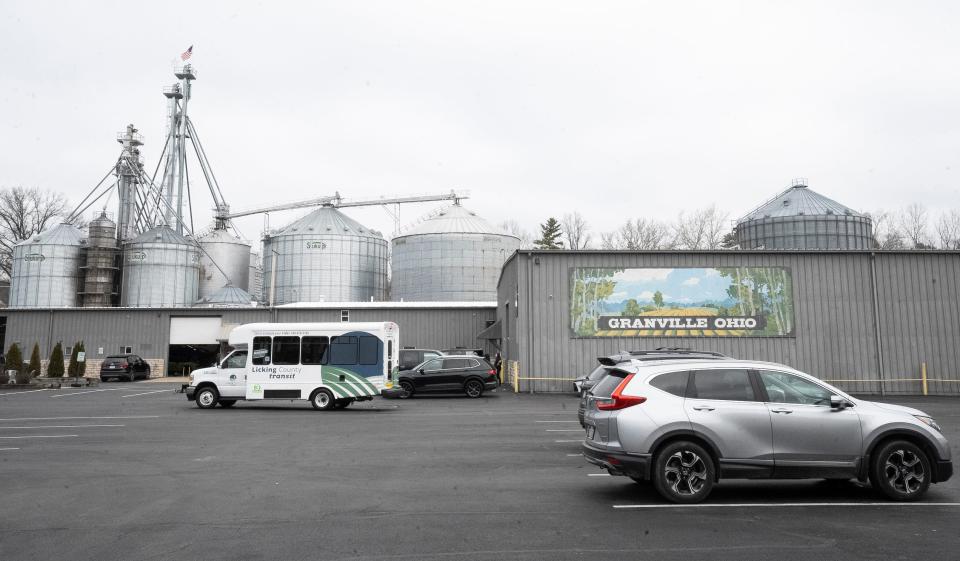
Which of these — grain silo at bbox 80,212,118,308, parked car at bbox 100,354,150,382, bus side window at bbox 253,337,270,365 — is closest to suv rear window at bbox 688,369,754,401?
bus side window at bbox 253,337,270,365

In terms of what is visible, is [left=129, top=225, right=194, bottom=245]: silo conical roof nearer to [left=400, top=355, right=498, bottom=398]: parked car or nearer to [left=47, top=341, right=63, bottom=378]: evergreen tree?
[left=47, top=341, right=63, bottom=378]: evergreen tree

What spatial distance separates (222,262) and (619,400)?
61900 mm

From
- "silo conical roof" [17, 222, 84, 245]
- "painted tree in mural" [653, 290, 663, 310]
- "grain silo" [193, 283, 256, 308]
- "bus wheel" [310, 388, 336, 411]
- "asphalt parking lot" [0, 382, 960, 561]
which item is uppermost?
"silo conical roof" [17, 222, 84, 245]

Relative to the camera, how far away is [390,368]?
→ 21891mm

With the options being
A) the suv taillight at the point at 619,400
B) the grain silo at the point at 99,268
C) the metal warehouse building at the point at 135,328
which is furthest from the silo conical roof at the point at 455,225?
the suv taillight at the point at 619,400

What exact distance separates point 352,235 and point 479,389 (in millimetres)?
34560

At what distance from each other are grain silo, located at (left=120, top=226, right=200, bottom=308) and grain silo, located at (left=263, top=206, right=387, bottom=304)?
620 cm

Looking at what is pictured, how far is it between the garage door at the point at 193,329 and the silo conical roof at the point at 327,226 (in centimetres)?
1495

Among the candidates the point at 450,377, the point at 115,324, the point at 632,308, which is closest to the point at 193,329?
the point at 115,324

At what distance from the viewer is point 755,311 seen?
30031 mm

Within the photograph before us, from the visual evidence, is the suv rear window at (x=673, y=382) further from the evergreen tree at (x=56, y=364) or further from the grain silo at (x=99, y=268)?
the grain silo at (x=99, y=268)

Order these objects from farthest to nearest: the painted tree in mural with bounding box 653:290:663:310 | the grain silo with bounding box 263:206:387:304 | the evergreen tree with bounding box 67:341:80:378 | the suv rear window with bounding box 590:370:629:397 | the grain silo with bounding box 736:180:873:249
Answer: the grain silo with bounding box 263:206:387:304 < the grain silo with bounding box 736:180:873:249 < the evergreen tree with bounding box 67:341:80:378 < the painted tree in mural with bounding box 653:290:663:310 < the suv rear window with bounding box 590:370:629:397

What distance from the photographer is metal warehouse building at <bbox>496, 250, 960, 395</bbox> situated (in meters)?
29.6

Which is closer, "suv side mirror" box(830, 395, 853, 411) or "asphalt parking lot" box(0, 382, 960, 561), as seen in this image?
"asphalt parking lot" box(0, 382, 960, 561)
